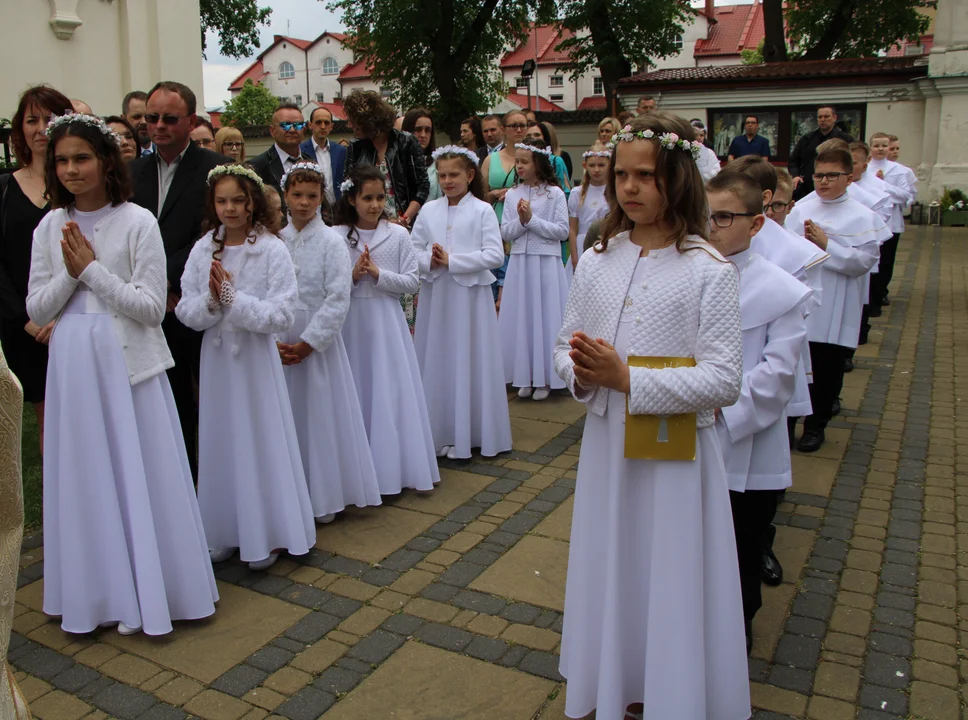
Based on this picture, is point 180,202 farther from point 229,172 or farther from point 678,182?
point 678,182

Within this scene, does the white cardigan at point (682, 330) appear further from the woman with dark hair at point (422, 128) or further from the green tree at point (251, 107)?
the green tree at point (251, 107)

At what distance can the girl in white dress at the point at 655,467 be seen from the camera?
2.96 m

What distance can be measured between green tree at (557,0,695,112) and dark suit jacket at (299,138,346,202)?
26.1m

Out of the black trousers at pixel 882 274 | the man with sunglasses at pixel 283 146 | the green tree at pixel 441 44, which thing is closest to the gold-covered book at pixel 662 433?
the man with sunglasses at pixel 283 146

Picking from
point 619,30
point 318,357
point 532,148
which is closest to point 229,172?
point 318,357

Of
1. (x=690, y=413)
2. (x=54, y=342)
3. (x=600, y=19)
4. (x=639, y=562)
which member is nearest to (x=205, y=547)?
(x=54, y=342)

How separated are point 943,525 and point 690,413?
10.6 feet

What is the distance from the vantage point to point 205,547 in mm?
4289

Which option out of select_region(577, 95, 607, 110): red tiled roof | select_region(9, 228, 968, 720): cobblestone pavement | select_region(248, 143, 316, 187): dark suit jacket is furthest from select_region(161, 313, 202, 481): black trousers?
select_region(577, 95, 607, 110): red tiled roof

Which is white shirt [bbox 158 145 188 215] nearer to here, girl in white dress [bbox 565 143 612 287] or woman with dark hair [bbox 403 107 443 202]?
woman with dark hair [bbox 403 107 443 202]

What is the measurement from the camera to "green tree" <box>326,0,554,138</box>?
32969mm

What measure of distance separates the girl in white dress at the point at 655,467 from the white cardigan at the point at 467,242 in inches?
131

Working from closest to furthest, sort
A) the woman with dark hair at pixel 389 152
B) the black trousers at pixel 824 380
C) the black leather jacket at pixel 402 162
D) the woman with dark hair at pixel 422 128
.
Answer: the black trousers at pixel 824 380, the woman with dark hair at pixel 389 152, the black leather jacket at pixel 402 162, the woman with dark hair at pixel 422 128

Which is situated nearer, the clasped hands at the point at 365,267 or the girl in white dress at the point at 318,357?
the girl in white dress at the point at 318,357
